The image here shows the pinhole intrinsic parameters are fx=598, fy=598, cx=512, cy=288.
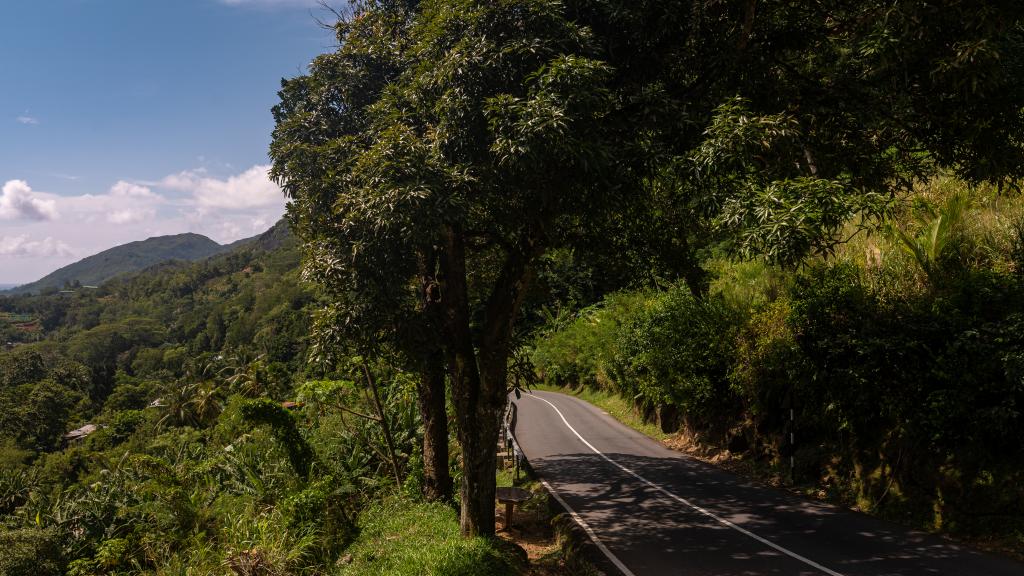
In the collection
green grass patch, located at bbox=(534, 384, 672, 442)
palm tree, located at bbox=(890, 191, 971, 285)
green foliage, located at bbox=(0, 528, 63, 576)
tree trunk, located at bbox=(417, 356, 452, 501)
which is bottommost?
green foliage, located at bbox=(0, 528, 63, 576)

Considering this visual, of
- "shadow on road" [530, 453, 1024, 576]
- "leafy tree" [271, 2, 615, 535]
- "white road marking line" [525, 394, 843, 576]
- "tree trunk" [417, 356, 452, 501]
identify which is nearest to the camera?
"leafy tree" [271, 2, 615, 535]

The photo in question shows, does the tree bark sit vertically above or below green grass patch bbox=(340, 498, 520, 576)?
above

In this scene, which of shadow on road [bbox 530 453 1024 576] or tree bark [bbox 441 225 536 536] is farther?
tree bark [bbox 441 225 536 536]

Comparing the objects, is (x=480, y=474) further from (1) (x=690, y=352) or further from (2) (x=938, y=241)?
(1) (x=690, y=352)

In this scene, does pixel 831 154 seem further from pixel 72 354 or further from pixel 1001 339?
pixel 72 354

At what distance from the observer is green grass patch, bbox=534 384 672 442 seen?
66.4 feet

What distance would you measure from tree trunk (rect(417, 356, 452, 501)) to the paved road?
2.49 meters

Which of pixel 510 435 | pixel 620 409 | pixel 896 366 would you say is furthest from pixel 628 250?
pixel 620 409

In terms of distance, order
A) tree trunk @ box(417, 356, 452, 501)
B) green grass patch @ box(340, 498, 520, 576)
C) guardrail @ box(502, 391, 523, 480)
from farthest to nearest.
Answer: guardrail @ box(502, 391, 523, 480), tree trunk @ box(417, 356, 452, 501), green grass patch @ box(340, 498, 520, 576)

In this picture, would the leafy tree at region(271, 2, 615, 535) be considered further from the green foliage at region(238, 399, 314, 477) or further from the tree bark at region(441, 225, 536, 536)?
the green foliage at region(238, 399, 314, 477)

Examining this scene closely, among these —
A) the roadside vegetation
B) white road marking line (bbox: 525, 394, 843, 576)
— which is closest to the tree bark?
white road marking line (bbox: 525, 394, 843, 576)

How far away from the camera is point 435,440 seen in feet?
39.8

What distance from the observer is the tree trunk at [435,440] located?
1203 centimetres

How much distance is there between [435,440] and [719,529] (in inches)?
219
